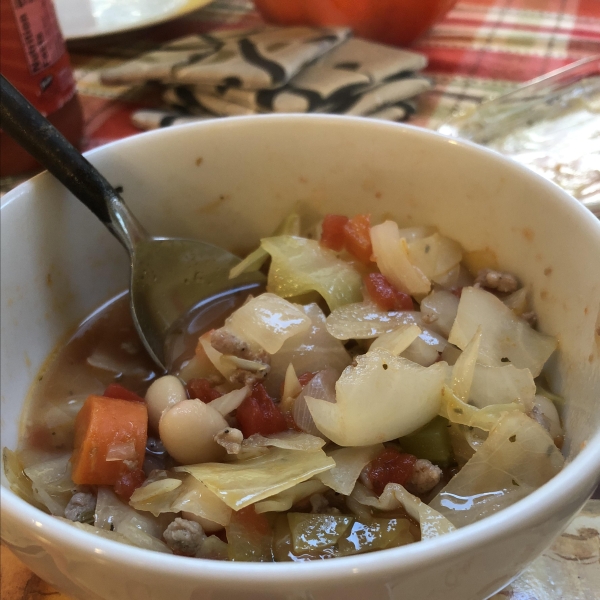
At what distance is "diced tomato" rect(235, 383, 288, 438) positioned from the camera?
0.84 meters

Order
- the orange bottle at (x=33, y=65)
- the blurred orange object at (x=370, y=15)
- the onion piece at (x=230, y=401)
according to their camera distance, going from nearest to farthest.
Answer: the onion piece at (x=230, y=401) < the orange bottle at (x=33, y=65) < the blurred orange object at (x=370, y=15)

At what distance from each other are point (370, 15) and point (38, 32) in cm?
96

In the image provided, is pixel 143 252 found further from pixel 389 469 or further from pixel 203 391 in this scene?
pixel 389 469

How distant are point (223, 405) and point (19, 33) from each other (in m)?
0.88

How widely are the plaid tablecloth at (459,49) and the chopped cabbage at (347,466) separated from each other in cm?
103

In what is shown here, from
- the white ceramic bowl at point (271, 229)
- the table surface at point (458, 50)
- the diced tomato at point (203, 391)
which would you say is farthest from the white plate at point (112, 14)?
the diced tomato at point (203, 391)

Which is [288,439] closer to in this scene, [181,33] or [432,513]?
[432,513]

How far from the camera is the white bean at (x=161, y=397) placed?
34.4 inches

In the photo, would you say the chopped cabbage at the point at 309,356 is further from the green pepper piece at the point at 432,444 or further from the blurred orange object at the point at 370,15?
the blurred orange object at the point at 370,15

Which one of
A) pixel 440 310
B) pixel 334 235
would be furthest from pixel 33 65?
pixel 440 310

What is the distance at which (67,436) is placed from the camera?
0.90 metres

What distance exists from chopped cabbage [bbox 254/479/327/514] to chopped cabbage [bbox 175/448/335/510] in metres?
0.02

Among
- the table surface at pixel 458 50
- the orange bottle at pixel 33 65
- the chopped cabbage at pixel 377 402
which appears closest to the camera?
the chopped cabbage at pixel 377 402

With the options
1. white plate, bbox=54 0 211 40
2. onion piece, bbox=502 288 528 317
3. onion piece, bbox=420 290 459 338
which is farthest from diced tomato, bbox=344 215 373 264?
white plate, bbox=54 0 211 40
